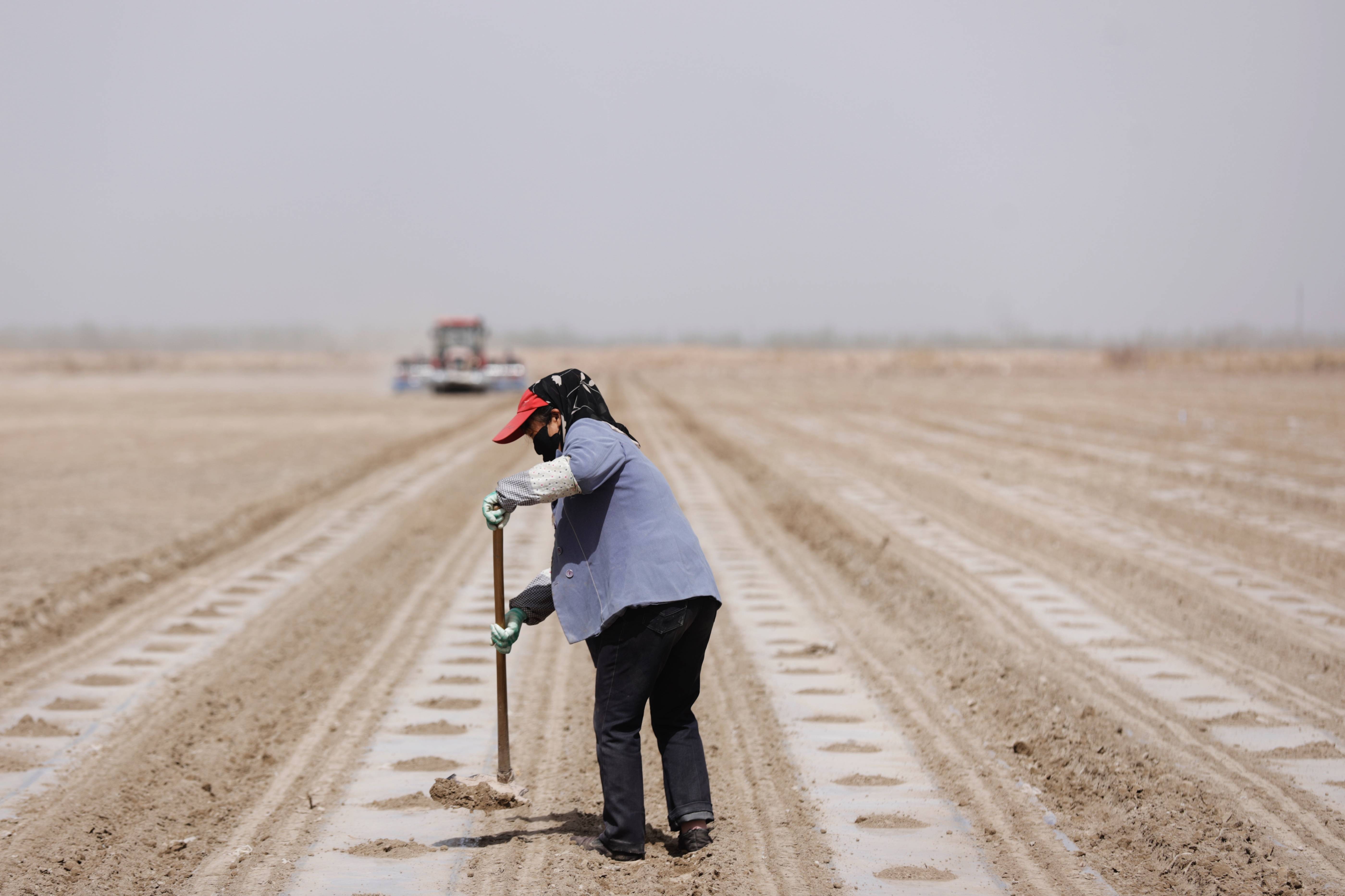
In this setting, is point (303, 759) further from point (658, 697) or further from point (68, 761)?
point (658, 697)

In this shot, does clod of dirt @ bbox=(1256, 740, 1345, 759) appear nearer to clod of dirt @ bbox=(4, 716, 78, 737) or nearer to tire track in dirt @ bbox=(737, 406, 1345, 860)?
tire track in dirt @ bbox=(737, 406, 1345, 860)

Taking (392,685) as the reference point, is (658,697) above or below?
above

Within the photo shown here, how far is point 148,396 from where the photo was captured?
4075cm

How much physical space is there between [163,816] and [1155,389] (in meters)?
45.5

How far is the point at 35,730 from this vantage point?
5.97 meters

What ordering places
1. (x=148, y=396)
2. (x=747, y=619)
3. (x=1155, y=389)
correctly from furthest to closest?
1. (x=1155, y=389)
2. (x=148, y=396)
3. (x=747, y=619)

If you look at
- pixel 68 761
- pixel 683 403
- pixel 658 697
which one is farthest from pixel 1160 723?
pixel 683 403

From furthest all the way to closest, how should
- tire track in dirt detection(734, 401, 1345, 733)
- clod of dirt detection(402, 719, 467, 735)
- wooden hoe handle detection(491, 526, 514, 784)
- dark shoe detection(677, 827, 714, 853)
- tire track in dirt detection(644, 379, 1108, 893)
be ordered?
tire track in dirt detection(734, 401, 1345, 733) < clod of dirt detection(402, 719, 467, 735) < wooden hoe handle detection(491, 526, 514, 784) < dark shoe detection(677, 827, 714, 853) < tire track in dirt detection(644, 379, 1108, 893)

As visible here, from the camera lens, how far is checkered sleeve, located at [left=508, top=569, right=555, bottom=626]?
4594 millimetres

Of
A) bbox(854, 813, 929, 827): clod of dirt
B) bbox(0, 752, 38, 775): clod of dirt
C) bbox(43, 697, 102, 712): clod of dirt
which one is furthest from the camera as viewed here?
bbox(43, 697, 102, 712): clod of dirt

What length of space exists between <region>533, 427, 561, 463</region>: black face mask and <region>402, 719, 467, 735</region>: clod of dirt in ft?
7.43

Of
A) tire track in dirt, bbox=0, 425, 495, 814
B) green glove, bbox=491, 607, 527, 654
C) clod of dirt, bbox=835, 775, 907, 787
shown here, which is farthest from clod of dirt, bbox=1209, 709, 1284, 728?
tire track in dirt, bbox=0, 425, 495, 814

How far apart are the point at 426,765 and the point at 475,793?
68 cm

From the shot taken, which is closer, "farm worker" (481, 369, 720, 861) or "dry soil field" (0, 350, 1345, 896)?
"farm worker" (481, 369, 720, 861)
